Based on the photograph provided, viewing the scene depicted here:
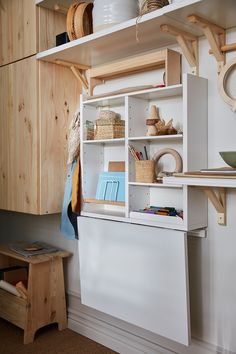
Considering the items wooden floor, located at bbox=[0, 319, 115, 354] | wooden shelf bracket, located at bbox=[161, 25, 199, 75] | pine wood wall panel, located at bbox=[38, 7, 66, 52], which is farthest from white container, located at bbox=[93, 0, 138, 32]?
wooden floor, located at bbox=[0, 319, 115, 354]

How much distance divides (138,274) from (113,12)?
4.36ft

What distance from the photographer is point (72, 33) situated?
2.15 meters

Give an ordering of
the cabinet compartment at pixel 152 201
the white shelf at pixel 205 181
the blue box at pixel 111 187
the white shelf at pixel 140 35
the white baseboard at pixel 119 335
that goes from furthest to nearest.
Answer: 1. the blue box at pixel 111 187
2. the white baseboard at pixel 119 335
3. the cabinet compartment at pixel 152 201
4. the white shelf at pixel 140 35
5. the white shelf at pixel 205 181

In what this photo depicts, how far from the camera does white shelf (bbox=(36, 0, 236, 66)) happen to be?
1.58m

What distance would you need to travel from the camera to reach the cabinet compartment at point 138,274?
1.78 m

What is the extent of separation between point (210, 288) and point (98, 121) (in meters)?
1.08

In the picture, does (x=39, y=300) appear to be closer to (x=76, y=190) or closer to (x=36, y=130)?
(x=76, y=190)

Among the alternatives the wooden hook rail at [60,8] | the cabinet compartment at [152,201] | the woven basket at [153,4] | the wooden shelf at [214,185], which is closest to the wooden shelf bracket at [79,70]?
the wooden hook rail at [60,8]

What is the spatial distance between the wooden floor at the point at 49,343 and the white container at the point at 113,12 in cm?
187

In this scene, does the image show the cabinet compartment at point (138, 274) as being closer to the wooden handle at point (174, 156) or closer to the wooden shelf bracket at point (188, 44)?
the wooden handle at point (174, 156)

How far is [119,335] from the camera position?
2314 millimetres

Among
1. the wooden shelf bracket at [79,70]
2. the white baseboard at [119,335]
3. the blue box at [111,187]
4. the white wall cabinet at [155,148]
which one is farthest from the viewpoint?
the wooden shelf bracket at [79,70]

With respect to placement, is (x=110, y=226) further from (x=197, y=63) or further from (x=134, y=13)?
(x=134, y=13)

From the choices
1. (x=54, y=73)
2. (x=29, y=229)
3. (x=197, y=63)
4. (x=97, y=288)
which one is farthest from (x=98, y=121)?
(x=29, y=229)
